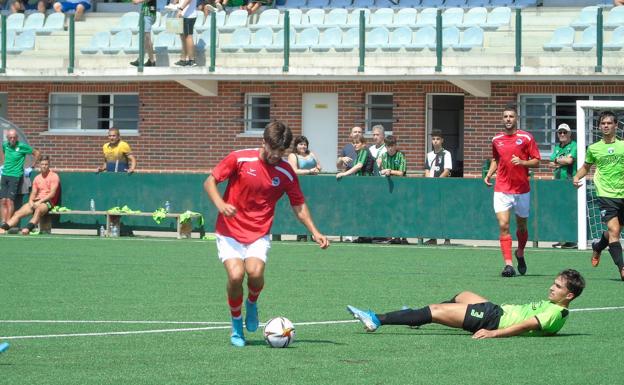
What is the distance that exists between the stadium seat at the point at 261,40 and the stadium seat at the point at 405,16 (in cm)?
297

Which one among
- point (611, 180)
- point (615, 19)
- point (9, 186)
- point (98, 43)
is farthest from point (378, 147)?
point (98, 43)

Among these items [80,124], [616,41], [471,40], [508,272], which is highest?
[471,40]

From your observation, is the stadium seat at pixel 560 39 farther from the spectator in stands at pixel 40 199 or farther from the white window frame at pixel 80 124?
the spectator in stands at pixel 40 199

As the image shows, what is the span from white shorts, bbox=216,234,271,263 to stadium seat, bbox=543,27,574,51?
19.2m

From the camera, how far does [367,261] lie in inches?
793

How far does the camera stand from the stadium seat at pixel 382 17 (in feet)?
103

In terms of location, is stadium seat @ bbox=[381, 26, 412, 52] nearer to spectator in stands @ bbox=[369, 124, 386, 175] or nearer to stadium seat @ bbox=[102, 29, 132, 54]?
spectator in stands @ bbox=[369, 124, 386, 175]

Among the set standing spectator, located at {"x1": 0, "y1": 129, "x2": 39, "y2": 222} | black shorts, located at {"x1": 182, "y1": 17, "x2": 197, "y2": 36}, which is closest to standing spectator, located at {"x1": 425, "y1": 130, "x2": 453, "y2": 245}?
black shorts, located at {"x1": 182, "y1": 17, "x2": 197, "y2": 36}

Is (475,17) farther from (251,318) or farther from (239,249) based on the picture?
(239,249)

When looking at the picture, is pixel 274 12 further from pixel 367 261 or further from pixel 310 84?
pixel 367 261

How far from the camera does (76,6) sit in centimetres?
3503

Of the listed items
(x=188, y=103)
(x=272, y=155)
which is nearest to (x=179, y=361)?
(x=272, y=155)

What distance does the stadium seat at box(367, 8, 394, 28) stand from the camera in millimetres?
31531

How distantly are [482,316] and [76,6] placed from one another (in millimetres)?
26049
